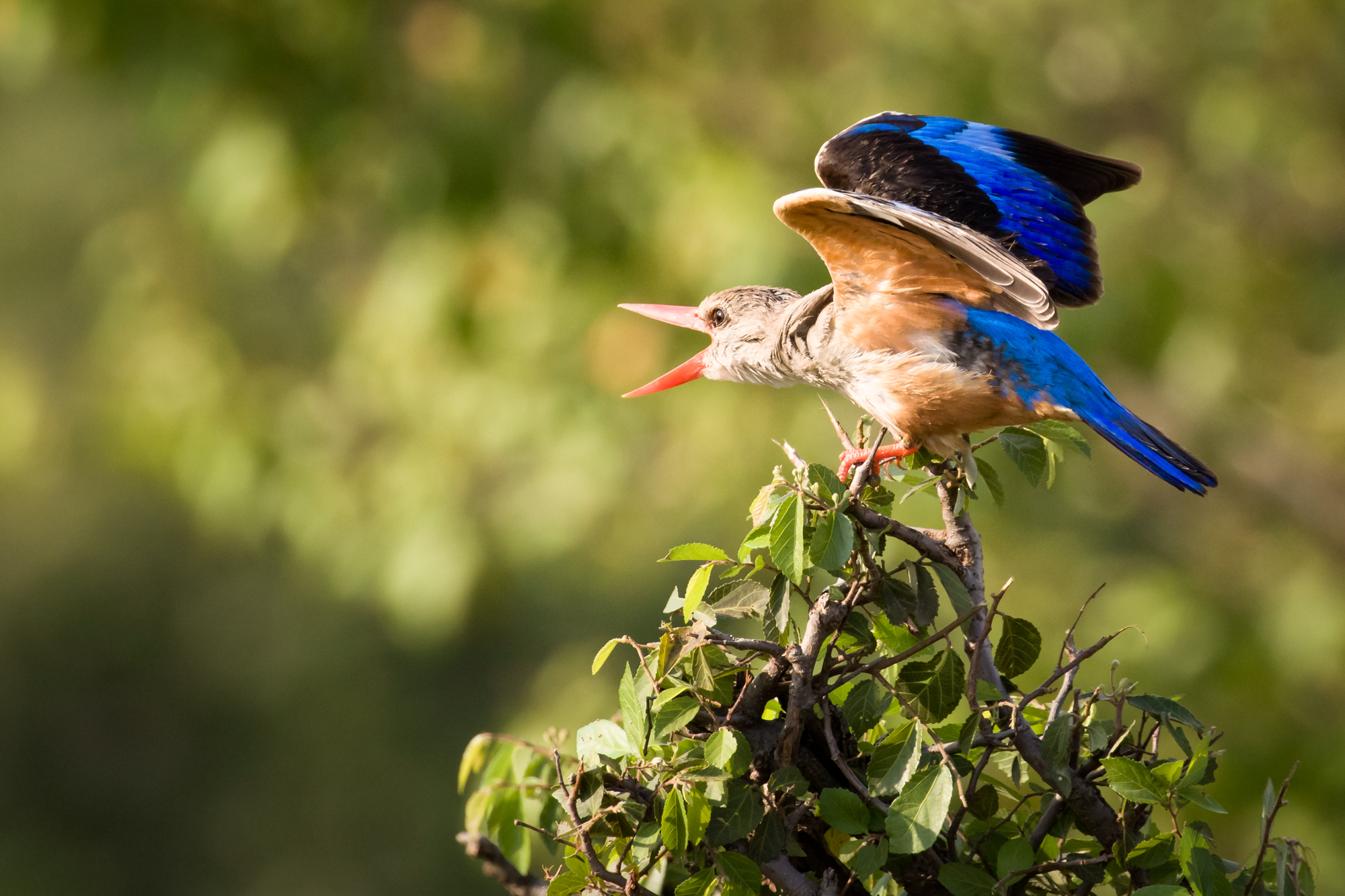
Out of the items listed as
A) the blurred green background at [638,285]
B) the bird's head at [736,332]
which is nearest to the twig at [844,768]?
the bird's head at [736,332]

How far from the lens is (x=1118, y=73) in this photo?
5703 mm

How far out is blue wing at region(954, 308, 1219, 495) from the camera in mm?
1628

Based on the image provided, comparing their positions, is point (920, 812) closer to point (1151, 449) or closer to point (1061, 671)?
point (1061, 671)

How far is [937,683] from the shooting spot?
126 cm

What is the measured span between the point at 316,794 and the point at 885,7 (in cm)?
876

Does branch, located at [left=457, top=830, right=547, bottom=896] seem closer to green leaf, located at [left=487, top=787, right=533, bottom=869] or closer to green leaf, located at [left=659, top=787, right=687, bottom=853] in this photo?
green leaf, located at [left=487, top=787, right=533, bottom=869]

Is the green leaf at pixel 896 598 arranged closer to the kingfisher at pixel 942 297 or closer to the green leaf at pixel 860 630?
the green leaf at pixel 860 630

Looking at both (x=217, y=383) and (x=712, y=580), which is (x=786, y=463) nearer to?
(x=217, y=383)

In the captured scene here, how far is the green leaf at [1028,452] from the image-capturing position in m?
1.52

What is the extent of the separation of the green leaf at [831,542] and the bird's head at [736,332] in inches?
35.0

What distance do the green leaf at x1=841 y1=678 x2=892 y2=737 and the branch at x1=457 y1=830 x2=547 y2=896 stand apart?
52 cm

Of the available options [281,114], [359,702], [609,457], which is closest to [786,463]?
[609,457]

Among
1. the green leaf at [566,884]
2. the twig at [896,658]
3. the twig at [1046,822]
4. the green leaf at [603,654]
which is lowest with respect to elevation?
the twig at [1046,822]

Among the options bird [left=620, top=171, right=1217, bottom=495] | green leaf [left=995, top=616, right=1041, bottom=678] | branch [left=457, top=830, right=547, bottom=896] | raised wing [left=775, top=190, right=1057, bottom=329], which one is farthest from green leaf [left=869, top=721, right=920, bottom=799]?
raised wing [left=775, top=190, right=1057, bottom=329]
